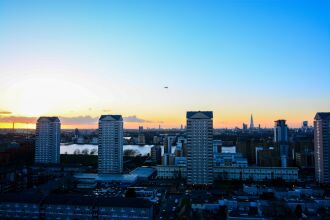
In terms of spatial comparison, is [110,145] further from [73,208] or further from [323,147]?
[323,147]

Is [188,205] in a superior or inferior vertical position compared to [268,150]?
inferior

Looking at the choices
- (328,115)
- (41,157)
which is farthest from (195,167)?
(41,157)

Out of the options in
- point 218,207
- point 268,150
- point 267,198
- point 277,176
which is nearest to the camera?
point 218,207

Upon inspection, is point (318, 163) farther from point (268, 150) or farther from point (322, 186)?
point (268, 150)

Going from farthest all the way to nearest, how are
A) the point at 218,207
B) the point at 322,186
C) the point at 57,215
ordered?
the point at 322,186 < the point at 218,207 < the point at 57,215

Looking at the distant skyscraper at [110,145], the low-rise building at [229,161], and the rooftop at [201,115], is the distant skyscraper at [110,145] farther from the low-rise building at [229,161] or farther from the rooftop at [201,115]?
the low-rise building at [229,161]

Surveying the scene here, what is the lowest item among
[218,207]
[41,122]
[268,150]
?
[218,207]

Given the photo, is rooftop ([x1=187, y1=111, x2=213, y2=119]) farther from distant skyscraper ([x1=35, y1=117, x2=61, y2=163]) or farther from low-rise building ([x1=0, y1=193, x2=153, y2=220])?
distant skyscraper ([x1=35, y1=117, x2=61, y2=163])
